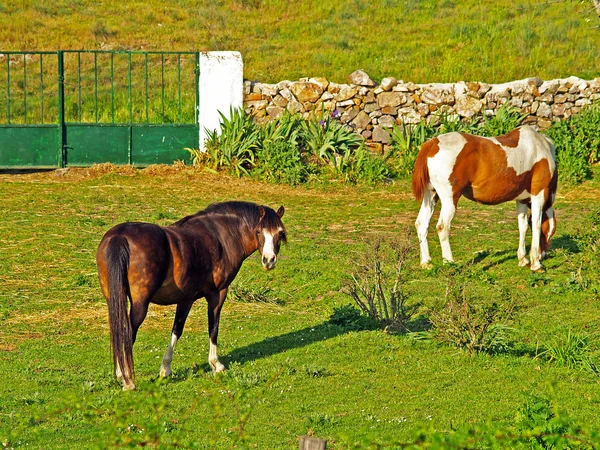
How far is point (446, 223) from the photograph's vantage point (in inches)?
584

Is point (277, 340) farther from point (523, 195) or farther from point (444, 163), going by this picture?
point (523, 195)

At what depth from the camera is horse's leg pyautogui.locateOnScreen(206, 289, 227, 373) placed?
10.0 m

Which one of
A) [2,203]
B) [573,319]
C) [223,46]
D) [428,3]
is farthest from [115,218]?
[428,3]

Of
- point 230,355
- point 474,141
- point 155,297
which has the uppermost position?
point 474,141

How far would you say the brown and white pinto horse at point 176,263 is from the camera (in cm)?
902

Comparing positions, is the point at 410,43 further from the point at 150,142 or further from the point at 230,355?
the point at 230,355

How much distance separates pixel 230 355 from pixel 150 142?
37.2ft

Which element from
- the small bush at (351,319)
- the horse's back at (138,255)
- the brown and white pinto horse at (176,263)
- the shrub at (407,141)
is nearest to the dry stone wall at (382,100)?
the shrub at (407,141)

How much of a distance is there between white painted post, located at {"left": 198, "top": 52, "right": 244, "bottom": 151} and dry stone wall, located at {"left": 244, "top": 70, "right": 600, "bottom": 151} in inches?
20.9

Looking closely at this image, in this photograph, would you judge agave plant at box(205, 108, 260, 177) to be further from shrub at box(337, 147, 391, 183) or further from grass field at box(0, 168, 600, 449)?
shrub at box(337, 147, 391, 183)

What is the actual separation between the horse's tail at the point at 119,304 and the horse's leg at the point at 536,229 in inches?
303

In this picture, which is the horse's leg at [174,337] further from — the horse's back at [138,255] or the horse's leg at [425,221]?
the horse's leg at [425,221]

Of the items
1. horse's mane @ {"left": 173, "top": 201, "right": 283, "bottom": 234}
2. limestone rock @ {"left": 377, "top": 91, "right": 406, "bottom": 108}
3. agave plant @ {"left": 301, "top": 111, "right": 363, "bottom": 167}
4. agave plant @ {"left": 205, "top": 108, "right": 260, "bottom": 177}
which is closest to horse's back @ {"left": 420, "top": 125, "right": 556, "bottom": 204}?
horse's mane @ {"left": 173, "top": 201, "right": 283, "bottom": 234}

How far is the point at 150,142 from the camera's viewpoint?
70.4 ft
